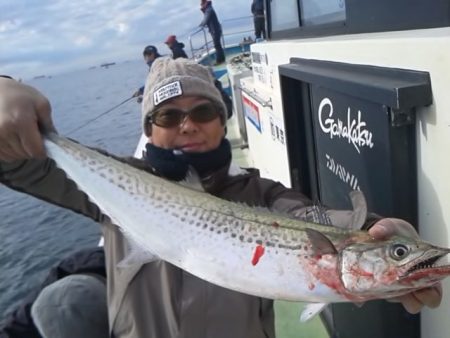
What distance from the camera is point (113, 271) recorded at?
1.84m

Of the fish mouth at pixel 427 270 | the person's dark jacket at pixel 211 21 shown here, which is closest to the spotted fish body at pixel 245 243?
the fish mouth at pixel 427 270

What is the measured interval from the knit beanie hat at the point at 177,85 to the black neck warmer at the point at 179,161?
0.17 metres

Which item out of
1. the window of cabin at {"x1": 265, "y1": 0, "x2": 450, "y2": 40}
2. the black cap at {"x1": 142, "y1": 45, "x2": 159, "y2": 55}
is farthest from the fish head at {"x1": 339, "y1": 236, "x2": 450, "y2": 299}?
the black cap at {"x1": 142, "y1": 45, "x2": 159, "y2": 55}

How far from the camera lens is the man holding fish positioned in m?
1.54

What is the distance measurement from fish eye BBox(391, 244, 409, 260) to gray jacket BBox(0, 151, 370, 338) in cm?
45

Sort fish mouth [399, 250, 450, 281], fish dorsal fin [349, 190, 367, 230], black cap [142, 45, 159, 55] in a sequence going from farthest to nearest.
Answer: black cap [142, 45, 159, 55] < fish dorsal fin [349, 190, 367, 230] < fish mouth [399, 250, 450, 281]

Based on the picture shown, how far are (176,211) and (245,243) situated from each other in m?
0.29

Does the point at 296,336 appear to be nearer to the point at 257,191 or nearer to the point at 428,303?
the point at 257,191

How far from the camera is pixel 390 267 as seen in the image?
1.25 metres

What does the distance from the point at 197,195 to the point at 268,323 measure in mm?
667

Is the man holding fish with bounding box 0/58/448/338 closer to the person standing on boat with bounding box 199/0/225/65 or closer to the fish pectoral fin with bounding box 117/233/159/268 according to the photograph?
the fish pectoral fin with bounding box 117/233/159/268

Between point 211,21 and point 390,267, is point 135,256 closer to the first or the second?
point 390,267

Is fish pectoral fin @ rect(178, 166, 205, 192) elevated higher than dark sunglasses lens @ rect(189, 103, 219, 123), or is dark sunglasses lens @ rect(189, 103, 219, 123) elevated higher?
dark sunglasses lens @ rect(189, 103, 219, 123)

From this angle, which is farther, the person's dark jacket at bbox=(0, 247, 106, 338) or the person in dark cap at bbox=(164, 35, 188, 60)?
the person in dark cap at bbox=(164, 35, 188, 60)
